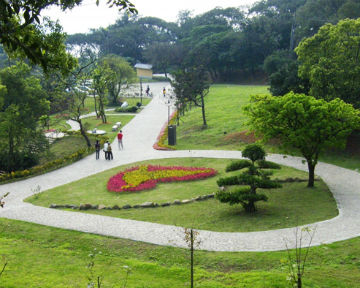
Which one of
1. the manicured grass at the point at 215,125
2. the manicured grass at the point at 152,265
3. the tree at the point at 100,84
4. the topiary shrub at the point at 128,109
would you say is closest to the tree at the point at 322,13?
the manicured grass at the point at 215,125

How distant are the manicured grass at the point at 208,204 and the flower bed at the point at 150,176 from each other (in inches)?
16.7

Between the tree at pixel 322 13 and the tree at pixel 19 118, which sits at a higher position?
the tree at pixel 322 13

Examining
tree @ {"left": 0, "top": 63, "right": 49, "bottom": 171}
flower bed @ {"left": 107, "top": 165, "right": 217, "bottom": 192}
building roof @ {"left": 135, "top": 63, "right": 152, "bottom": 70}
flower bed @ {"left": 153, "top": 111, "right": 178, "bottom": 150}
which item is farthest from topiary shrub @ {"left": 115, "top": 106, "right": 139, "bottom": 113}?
building roof @ {"left": 135, "top": 63, "right": 152, "bottom": 70}

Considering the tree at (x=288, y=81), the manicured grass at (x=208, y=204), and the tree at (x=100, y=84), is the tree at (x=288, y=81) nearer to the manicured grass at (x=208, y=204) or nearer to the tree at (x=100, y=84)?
the manicured grass at (x=208, y=204)

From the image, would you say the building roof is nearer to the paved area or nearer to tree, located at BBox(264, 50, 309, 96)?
tree, located at BBox(264, 50, 309, 96)

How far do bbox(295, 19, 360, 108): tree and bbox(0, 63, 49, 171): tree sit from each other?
1703cm

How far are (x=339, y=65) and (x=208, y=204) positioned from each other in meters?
12.0

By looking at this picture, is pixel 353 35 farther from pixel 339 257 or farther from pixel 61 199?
pixel 61 199

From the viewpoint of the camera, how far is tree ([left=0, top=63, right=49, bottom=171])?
944 inches

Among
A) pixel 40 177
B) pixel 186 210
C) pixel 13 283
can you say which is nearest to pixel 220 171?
pixel 186 210

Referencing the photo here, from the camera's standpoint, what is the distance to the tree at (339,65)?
21641 mm

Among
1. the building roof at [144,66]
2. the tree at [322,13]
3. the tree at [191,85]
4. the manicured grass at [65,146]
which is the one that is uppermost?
the tree at [322,13]


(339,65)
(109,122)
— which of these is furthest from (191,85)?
(339,65)

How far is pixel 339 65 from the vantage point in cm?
2197
